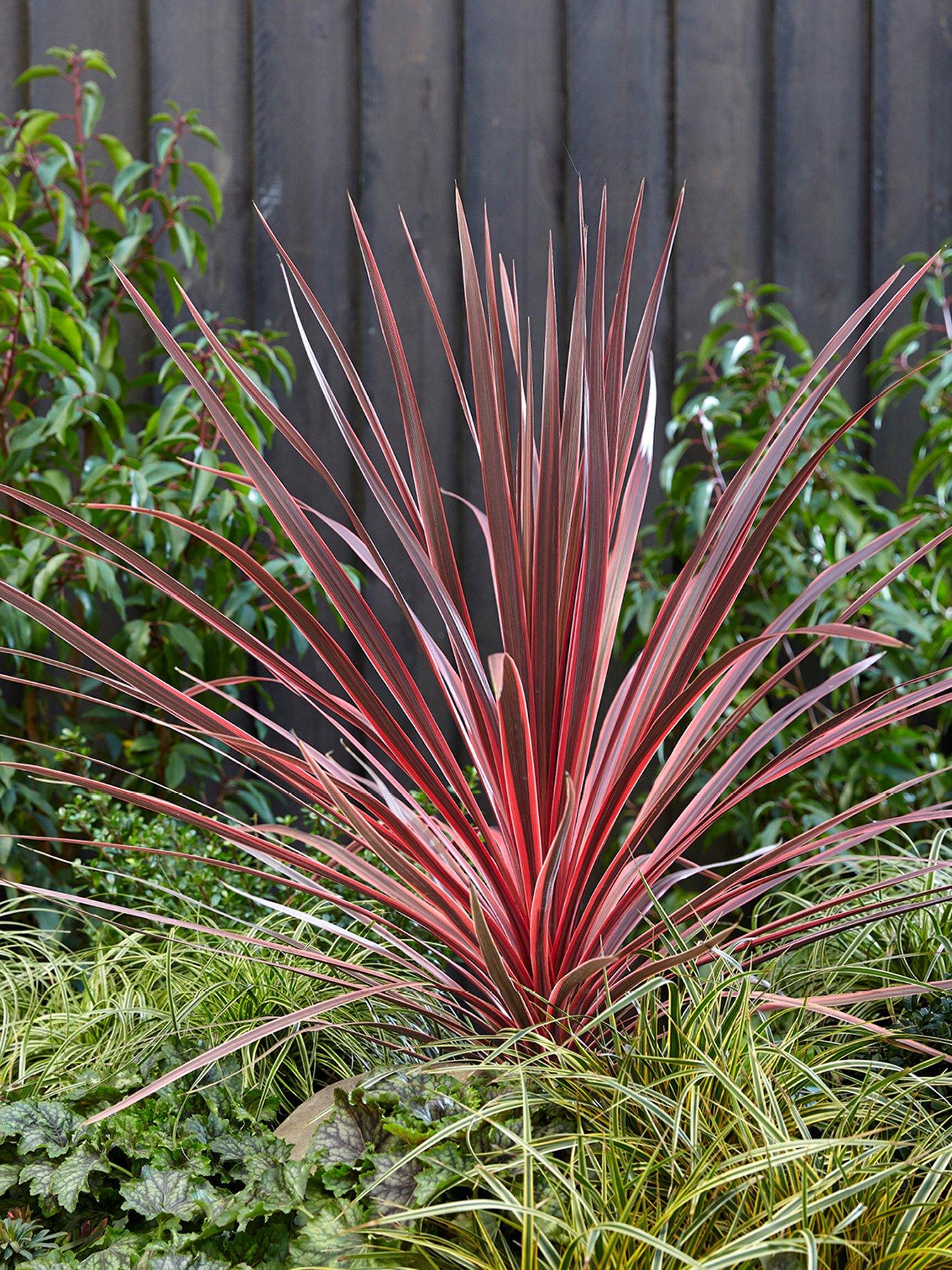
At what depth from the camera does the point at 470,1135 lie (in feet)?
2.43

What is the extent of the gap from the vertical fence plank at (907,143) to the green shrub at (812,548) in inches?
3.5

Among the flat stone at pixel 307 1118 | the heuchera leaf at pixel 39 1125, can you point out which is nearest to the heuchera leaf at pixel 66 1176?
the heuchera leaf at pixel 39 1125

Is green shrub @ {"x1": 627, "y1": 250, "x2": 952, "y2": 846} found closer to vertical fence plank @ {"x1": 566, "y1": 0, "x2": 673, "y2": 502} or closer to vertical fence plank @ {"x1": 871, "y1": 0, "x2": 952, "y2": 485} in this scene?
vertical fence plank @ {"x1": 871, "y1": 0, "x2": 952, "y2": 485}

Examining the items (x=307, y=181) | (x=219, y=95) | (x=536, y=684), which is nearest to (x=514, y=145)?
(x=307, y=181)

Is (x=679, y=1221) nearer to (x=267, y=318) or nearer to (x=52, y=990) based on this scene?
(x=52, y=990)

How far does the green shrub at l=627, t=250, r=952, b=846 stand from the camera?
5.54 feet

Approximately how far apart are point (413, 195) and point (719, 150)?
62cm

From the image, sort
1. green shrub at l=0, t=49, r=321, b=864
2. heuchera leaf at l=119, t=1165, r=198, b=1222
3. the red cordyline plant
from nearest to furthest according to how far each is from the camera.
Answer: heuchera leaf at l=119, t=1165, r=198, b=1222, the red cordyline plant, green shrub at l=0, t=49, r=321, b=864

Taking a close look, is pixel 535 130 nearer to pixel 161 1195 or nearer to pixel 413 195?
A: pixel 413 195

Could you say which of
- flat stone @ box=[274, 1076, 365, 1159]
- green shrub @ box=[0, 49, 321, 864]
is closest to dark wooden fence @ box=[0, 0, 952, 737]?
green shrub @ box=[0, 49, 321, 864]

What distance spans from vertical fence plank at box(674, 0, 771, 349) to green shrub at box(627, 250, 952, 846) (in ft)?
0.24

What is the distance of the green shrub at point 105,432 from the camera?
150 cm

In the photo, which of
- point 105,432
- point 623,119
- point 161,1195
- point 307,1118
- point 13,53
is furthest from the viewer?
point 623,119

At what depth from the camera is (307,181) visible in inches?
73.5
